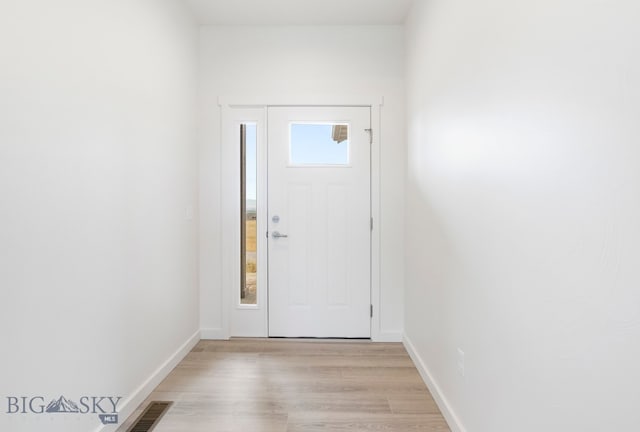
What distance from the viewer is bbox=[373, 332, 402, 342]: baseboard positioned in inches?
125

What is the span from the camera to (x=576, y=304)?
3.29 ft

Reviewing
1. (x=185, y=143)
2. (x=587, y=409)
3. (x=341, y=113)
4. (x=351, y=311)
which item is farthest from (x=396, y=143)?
(x=587, y=409)

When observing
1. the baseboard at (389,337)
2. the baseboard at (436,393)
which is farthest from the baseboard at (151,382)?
the baseboard at (436,393)

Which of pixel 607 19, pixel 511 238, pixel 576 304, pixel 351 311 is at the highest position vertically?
pixel 607 19

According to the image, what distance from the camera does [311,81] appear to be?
3158 mm

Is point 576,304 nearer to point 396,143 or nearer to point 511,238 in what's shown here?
point 511,238

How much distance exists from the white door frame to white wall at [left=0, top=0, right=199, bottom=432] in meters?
0.54

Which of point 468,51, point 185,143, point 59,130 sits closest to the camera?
point 59,130

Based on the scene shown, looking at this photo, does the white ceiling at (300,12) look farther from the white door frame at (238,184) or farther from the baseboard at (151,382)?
the baseboard at (151,382)

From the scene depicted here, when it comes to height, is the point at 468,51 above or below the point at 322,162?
above

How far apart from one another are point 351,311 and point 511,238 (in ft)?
6.84

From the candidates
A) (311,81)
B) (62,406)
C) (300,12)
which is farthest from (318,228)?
(62,406)

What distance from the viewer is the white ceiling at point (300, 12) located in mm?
2795

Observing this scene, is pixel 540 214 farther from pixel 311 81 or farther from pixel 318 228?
pixel 311 81
